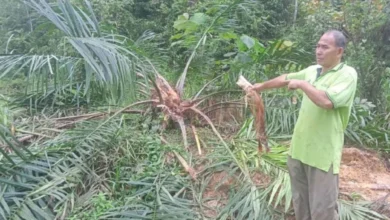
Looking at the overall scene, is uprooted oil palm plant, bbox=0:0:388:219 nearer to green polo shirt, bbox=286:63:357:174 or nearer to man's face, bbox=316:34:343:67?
green polo shirt, bbox=286:63:357:174

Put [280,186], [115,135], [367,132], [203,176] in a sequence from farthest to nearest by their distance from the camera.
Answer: [367,132], [115,135], [203,176], [280,186]

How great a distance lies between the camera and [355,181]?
137 inches

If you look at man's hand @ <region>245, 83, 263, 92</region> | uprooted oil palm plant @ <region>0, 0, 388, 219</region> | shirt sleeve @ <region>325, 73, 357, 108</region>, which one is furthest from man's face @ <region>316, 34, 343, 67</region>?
uprooted oil palm plant @ <region>0, 0, 388, 219</region>

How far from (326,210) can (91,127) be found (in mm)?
1998

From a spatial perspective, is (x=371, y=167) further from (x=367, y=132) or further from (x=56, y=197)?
(x=56, y=197)

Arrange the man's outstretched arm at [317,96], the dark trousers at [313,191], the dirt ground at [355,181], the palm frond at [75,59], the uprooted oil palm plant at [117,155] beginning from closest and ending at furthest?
the man's outstretched arm at [317,96] < the dark trousers at [313,191] < the palm frond at [75,59] < the uprooted oil palm plant at [117,155] < the dirt ground at [355,181]

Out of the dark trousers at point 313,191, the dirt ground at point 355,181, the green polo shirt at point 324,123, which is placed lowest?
the dirt ground at point 355,181

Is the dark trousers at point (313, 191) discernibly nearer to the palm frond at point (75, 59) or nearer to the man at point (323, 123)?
the man at point (323, 123)

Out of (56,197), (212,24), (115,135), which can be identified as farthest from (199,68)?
(56,197)

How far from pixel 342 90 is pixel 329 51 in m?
0.22

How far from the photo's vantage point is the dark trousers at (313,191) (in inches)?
99.2

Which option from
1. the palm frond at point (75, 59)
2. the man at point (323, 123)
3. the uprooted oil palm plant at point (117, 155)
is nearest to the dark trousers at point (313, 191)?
the man at point (323, 123)

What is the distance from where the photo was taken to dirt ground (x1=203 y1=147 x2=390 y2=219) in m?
3.19

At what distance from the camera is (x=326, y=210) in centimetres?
254
